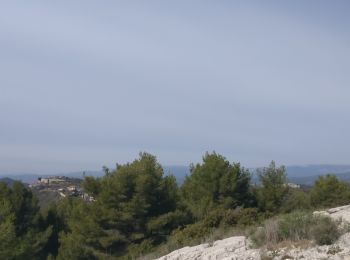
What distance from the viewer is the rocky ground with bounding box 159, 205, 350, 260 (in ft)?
29.0

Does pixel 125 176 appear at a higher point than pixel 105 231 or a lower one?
higher

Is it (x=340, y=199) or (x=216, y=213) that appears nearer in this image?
(x=216, y=213)

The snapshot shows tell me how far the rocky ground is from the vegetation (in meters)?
6.13

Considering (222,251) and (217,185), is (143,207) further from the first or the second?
(222,251)

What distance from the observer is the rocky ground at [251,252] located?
885 cm

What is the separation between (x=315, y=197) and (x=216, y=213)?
53.5 feet

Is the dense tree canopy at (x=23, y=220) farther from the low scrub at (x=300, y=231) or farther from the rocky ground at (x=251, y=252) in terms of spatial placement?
the low scrub at (x=300, y=231)

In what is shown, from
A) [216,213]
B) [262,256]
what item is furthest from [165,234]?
[262,256]

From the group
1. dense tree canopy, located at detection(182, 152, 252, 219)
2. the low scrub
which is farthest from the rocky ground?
dense tree canopy, located at detection(182, 152, 252, 219)

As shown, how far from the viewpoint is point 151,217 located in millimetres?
27375

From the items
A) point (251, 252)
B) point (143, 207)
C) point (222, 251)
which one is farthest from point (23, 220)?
point (251, 252)

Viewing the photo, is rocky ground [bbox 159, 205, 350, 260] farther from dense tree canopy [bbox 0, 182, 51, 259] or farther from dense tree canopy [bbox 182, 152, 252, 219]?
dense tree canopy [bbox 182, 152, 252, 219]

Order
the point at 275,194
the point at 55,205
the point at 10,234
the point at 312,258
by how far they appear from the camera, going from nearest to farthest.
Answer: the point at 312,258 → the point at 10,234 → the point at 275,194 → the point at 55,205

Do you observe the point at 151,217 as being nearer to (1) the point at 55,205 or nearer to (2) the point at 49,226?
(2) the point at 49,226
